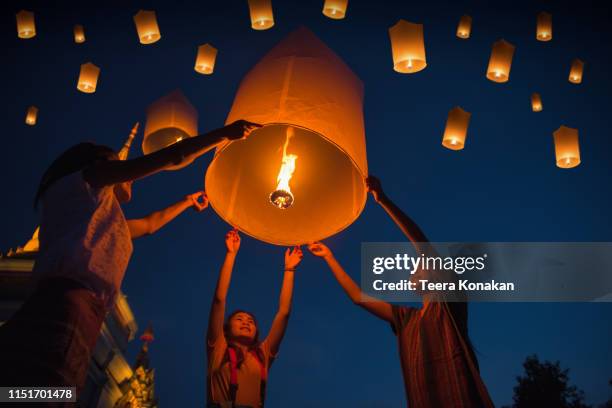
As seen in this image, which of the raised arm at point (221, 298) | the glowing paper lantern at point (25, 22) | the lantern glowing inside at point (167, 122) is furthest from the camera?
the glowing paper lantern at point (25, 22)

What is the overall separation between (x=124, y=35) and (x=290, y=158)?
869cm

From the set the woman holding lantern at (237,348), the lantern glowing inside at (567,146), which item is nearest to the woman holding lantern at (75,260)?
the woman holding lantern at (237,348)

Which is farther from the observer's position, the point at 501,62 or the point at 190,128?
the point at 501,62

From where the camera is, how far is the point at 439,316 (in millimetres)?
3699

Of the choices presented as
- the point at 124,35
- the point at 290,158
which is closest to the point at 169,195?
the point at 124,35

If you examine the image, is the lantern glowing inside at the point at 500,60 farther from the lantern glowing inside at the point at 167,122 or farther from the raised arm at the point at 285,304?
the lantern glowing inside at the point at 167,122

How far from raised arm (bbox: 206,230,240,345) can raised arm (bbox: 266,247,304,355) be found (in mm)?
540

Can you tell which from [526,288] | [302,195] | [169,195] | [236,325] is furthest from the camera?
[169,195]

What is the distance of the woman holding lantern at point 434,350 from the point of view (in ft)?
10.8

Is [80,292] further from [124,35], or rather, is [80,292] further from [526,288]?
[124,35]

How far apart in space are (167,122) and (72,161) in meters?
1.26

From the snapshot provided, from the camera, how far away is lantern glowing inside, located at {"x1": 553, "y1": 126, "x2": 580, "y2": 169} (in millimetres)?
5434

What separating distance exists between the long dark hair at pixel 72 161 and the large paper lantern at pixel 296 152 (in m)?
0.67

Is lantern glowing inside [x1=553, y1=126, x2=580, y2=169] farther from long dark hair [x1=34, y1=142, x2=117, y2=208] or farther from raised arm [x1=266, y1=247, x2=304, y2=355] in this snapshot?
long dark hair [x1=34, y1=142, x2=117, y2=208]
